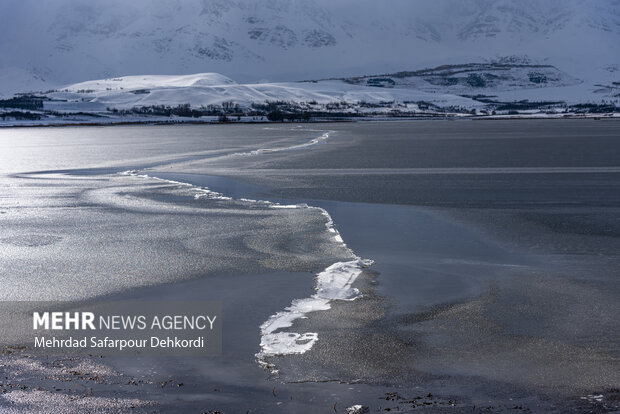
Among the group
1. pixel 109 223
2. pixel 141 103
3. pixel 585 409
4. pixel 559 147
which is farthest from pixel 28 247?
pixel 141 103

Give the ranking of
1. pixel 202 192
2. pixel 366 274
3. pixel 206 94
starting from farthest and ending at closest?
pixel 206 94, pixel 202 192, pixel 366 274

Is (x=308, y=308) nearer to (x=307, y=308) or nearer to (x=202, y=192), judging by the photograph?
(x=307, y=308)

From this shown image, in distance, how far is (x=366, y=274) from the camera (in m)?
9.20

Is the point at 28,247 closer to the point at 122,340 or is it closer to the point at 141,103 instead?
the point at 122,340

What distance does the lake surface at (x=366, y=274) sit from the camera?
5.79m

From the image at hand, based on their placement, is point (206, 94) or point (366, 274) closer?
point (366, 274)

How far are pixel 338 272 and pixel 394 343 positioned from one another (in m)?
2.66

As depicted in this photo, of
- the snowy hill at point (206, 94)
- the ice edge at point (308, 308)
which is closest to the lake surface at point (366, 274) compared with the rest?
the ice edge at point (308, 308)

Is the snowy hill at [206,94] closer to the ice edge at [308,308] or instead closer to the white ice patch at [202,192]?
the white ice patch at [202,192]

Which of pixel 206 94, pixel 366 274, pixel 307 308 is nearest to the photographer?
pixel 307 308

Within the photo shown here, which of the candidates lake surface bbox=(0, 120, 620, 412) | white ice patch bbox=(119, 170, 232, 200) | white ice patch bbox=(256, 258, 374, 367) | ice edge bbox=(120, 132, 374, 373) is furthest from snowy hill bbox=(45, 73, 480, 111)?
white ice patch bbox=(256, 258, 374, 367)

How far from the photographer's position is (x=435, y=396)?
217 inches

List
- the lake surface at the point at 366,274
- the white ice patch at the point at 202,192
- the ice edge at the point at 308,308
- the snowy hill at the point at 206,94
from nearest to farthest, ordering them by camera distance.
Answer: the lake surface at the point at 366,274 < the ice edge at the point at 308,308 < the white ice patch at the point at 202,192 < the snowy hill at the point at 206,94

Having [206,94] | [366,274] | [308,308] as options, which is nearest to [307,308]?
[308,308]
